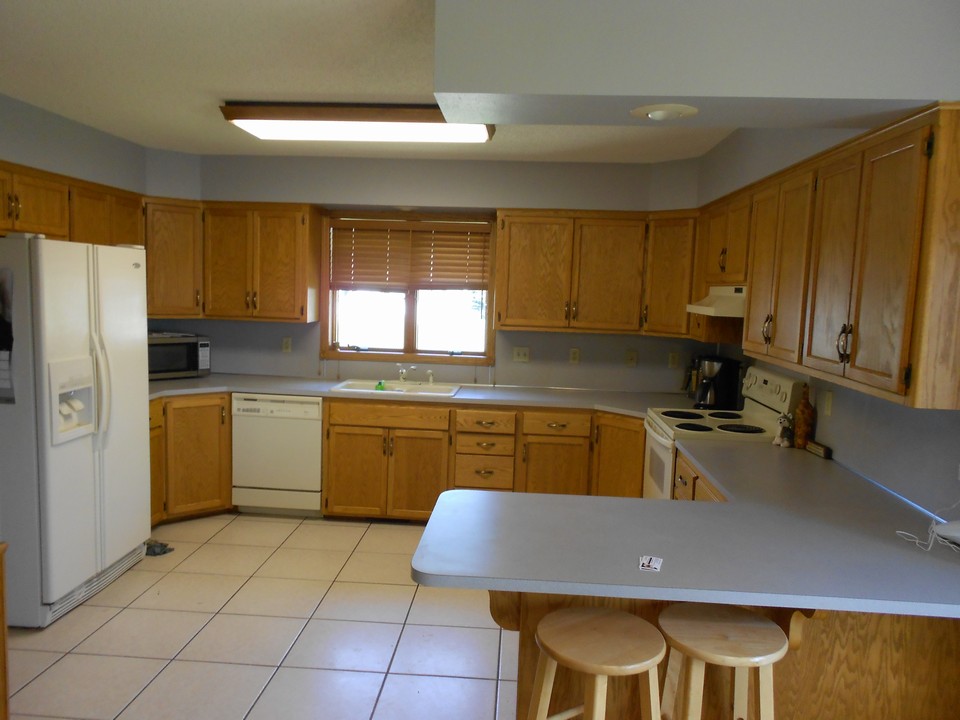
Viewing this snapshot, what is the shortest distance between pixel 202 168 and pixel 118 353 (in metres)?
1.83

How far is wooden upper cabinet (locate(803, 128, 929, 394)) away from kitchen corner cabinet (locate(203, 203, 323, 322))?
10.6 ft

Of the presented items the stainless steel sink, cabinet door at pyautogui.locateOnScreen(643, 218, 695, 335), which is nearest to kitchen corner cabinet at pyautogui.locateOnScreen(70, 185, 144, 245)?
the stainless steel sink

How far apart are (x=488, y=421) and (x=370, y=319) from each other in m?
1.31

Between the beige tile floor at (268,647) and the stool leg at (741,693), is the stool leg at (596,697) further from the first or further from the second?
the beige tile floor at (268,647)

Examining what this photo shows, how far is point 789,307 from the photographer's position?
258cm

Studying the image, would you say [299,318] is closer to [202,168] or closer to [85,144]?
[202,168]

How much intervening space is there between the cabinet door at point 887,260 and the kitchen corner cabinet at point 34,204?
148 inches

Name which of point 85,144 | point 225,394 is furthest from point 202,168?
point 225,394

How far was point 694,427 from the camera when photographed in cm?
324

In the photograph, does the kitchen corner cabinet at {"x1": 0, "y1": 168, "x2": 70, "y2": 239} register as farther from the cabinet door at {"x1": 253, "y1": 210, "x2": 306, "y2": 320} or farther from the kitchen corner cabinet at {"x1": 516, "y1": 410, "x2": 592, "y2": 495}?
the kitchen corner cabinet at {"x1": 516, "y1": 410, "x2": 592, "y2": 495}

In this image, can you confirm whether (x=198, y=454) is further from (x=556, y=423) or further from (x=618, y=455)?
(x=618, y=455)

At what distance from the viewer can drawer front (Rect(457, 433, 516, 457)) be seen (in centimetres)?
416

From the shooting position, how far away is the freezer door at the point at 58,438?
2.76 metres

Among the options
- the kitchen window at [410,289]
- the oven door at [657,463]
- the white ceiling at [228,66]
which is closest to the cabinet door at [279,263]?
the kitchen window at [410,289]
